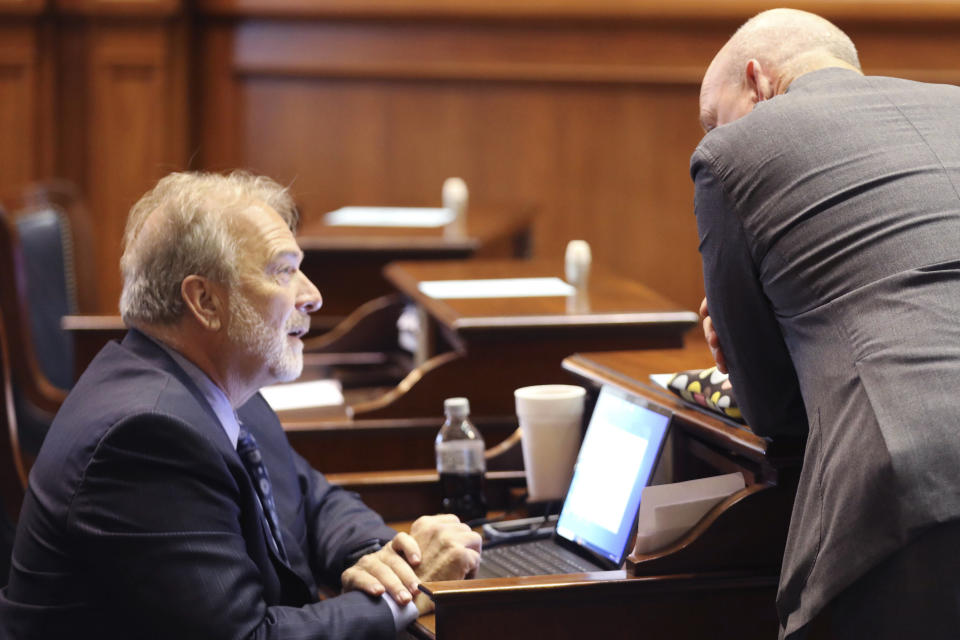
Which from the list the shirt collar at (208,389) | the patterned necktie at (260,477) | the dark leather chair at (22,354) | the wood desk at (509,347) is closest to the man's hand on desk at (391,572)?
the patterned necktie at (260,477)

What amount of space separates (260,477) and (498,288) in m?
1.43

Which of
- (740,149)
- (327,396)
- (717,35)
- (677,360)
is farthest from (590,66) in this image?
(740,149)

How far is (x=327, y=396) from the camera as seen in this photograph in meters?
3.20

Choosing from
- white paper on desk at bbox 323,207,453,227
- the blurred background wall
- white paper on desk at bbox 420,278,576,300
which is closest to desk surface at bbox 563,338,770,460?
white paper on desk at bbox 420,278,576,300

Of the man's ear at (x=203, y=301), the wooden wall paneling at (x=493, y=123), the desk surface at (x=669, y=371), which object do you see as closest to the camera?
the desk surface at (x=669, y=371)

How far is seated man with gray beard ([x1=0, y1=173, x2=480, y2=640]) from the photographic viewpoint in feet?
5.45

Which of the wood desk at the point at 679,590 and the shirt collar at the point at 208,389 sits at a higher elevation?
the shirt collar at the point at 208,389

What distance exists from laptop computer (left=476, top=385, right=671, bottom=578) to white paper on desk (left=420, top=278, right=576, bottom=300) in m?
1.05

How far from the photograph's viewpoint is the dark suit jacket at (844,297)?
1.53 metres

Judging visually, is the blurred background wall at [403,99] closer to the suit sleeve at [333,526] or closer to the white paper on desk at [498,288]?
the white paper on desk at [498,288]

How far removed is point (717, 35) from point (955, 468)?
479 centimetres

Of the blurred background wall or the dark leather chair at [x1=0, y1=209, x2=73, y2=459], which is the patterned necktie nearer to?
the dark leather chair at [x1=0, y1=209, x2=73, y2=459]

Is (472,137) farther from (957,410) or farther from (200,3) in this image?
(957,410)

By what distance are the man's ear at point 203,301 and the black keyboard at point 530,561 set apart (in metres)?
0.56
